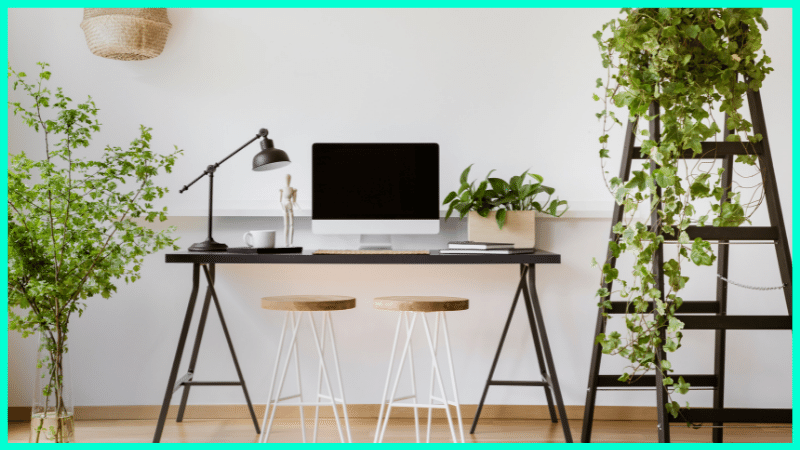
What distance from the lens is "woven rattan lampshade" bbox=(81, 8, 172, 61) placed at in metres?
2.70

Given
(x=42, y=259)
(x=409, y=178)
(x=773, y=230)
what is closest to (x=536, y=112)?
(x=409, y=178)

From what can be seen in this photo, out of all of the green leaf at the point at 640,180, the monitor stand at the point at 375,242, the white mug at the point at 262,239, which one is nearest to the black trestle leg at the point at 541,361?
the monitor stand at the point at 375,242

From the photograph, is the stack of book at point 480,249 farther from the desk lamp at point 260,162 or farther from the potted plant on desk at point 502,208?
the desk lamp at point 260,162

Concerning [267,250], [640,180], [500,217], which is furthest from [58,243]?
[640,180]

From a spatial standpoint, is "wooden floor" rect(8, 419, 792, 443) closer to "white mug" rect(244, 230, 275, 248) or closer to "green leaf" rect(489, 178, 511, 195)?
"white mug" rect(244, 230, 275, 248)

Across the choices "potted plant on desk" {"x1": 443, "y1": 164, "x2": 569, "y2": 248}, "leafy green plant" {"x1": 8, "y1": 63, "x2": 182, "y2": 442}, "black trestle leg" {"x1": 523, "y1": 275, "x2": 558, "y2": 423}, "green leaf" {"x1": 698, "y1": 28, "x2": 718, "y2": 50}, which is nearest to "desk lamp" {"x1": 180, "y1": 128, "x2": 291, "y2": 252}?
"leafy green plant" {"x1": 8, "y1": 63, "x2": 182, "y2": 442}

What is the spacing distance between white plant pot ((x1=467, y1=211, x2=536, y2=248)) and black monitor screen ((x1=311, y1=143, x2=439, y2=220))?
0.70 feet

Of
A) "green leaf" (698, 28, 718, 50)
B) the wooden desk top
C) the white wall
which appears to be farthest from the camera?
the white wall

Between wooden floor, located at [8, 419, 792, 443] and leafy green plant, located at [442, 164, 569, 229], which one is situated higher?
leafy green plant, located at [442, 164, 569, 229]

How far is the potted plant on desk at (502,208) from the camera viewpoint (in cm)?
267

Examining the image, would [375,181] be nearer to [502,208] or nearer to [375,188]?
[375,188]

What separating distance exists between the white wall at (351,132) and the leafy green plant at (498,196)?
202 millimetres

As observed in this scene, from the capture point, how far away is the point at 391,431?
269 cm

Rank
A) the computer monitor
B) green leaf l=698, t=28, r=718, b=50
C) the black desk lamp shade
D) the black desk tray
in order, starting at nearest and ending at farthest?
green leaf l=698, t=28, r=718, b=50
the black desk tray
the black desk lamp shade
the computer monitor
